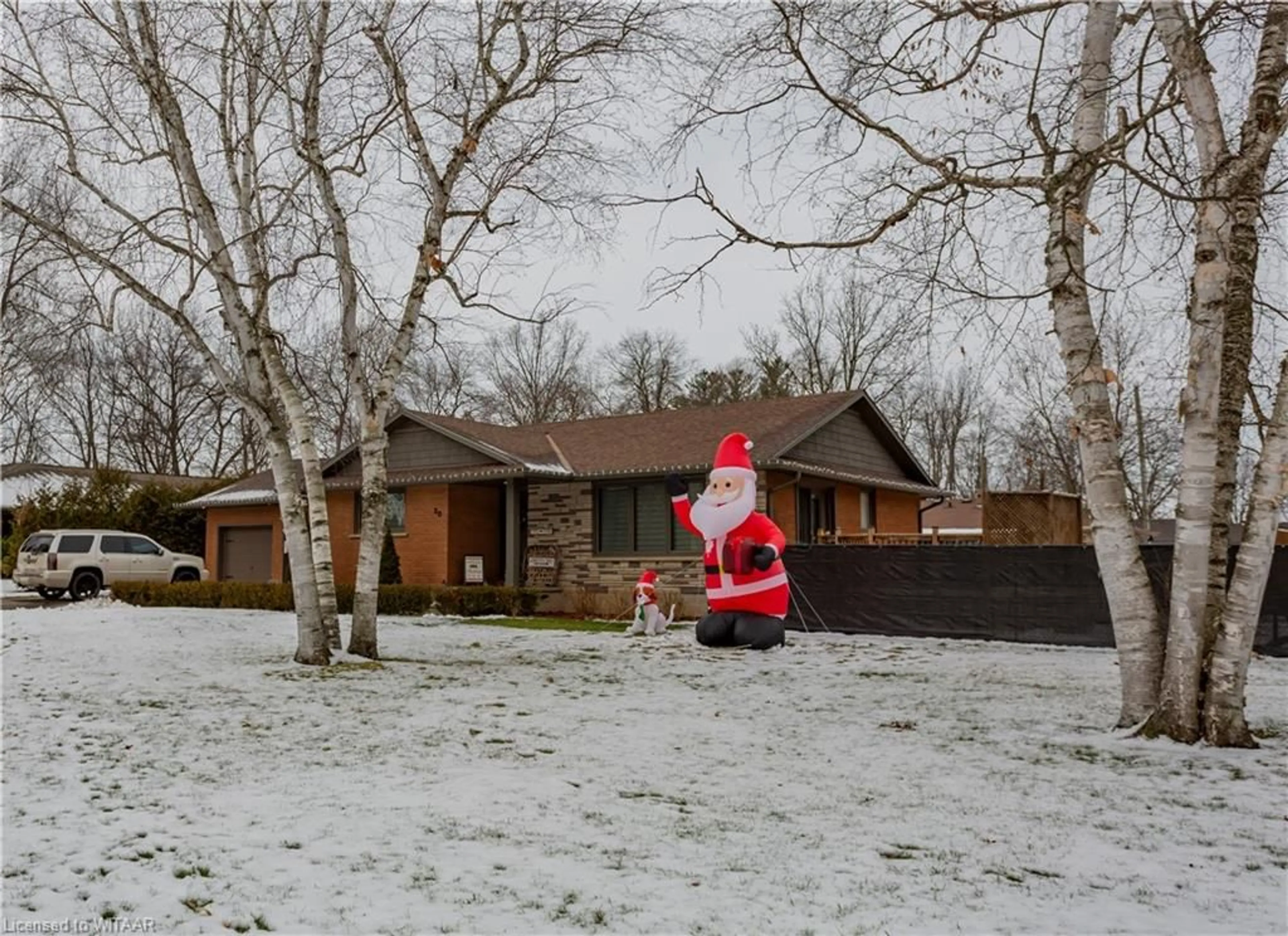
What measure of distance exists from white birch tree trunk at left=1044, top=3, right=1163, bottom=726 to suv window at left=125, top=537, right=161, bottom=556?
878 inches

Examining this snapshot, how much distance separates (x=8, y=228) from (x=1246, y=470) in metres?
36.4

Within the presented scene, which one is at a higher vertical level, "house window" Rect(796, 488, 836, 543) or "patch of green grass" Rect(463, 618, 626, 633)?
"house window" Rect(796, 488, 836, 543)

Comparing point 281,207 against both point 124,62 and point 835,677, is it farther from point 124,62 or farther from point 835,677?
point 835,677

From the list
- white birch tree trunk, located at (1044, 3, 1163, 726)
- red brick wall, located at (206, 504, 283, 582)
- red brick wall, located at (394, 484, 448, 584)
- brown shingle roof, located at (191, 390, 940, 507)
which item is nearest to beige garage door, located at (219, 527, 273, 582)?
red brick wall, located at (206, 504, 283, 582)

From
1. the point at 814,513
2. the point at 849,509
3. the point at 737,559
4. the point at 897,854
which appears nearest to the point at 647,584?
the point at 737,559

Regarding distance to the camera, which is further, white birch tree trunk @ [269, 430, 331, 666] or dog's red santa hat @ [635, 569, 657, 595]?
dog's red santa hat @ [635, 569, 657, 595]

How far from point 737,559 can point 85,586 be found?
1831 centimetres

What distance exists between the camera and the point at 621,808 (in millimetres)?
5312

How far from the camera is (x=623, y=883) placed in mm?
4133

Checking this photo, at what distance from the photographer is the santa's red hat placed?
11.3m

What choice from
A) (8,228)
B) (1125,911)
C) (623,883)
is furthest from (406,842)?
(8,228)

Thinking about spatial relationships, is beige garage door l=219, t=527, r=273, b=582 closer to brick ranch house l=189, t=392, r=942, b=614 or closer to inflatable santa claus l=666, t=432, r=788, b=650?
brick ranch house l=189, t=392, r=942, b=614

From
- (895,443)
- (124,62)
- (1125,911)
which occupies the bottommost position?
(1125,911)

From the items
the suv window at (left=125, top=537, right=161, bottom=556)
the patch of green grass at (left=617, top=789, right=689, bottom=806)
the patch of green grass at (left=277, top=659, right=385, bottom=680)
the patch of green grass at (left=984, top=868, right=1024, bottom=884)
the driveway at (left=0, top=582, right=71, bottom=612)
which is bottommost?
the patch of green grass at (left=984, top=868, right=1024, bottom=884)
